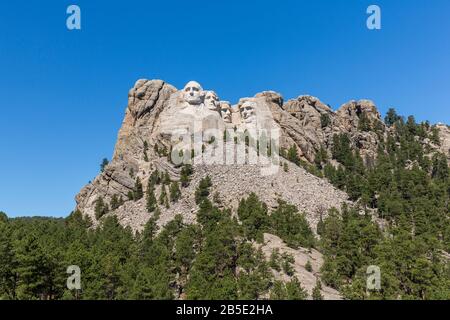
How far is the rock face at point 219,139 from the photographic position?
335 feet

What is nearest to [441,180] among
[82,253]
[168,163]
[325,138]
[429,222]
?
[429,222]

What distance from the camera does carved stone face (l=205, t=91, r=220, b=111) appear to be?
142 meters

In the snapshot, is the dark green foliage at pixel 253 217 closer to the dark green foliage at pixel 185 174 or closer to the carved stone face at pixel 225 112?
the dark green foliage at pixel 185 174

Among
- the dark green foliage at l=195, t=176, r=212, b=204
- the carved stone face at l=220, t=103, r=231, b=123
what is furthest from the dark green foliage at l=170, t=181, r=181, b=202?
the carved stone face at l=220, t=103, r=231, b=123

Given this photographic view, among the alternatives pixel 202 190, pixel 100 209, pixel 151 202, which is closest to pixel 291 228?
pixel 202 190

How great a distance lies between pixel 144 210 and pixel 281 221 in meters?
38.1

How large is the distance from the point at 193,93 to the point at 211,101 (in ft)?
25.6

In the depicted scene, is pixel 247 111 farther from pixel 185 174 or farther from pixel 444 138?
pixel 444 138

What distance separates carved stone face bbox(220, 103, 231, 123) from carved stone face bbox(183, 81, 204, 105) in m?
11.8

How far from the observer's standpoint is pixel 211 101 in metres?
144

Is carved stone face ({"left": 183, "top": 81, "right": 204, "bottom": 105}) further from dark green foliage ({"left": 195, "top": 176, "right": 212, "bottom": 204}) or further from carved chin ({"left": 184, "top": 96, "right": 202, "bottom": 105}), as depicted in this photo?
dark green foliage ({"left": 195, "top": 176, "right": 212, "bottom": 204})

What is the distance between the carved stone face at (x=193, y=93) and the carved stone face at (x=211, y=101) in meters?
2.98

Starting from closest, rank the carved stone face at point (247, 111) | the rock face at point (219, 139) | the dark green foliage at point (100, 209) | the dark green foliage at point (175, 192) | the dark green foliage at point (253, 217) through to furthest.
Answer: the dark green foliage at point (253, 217) < the dark green foliage at point (175, 192) < the rock face at point (219, 139) < the dark green foliage at point (100, 209) < the carved stone face at point (247, 111)

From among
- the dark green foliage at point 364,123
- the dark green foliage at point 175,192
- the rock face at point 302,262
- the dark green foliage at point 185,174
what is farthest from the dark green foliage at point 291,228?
the dark green foliage at point 364,123
